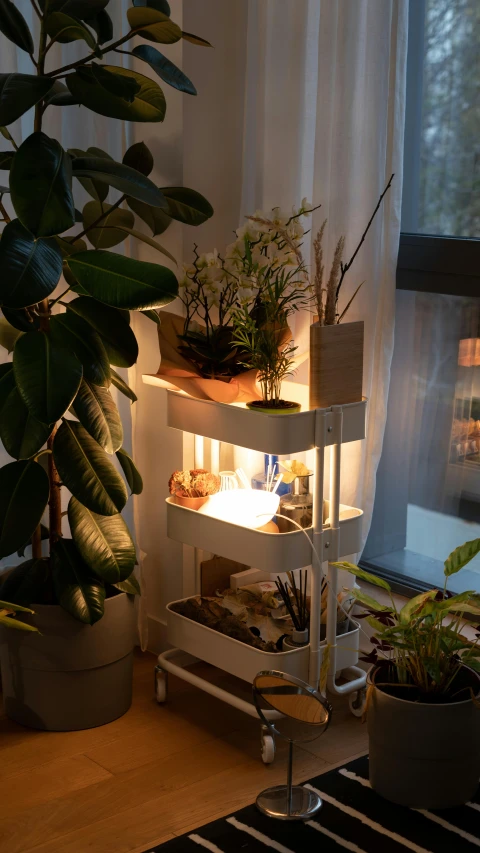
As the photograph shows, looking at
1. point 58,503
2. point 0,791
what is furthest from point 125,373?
point 0,791

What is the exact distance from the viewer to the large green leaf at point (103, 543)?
220 centimetres

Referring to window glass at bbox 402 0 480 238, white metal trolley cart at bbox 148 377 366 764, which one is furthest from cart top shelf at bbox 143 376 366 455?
window glass at bbox 402 0 480 238

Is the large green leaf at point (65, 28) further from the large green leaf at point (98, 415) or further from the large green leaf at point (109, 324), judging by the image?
the large green leaf at point (98, 415)

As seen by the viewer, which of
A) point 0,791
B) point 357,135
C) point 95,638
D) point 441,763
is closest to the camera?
point 441,763

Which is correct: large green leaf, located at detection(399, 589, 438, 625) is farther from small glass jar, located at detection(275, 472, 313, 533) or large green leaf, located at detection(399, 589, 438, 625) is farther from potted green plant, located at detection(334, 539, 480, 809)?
small glass jar, located at detection(275, 472, 313, 533)

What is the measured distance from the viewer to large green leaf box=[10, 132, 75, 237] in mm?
1692

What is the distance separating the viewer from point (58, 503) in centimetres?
232

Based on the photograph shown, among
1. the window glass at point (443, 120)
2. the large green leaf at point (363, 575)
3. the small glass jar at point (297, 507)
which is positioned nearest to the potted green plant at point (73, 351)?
the small glass jar at point (297, 507)

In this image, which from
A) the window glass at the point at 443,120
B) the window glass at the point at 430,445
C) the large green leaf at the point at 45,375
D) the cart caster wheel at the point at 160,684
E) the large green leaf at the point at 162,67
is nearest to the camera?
the large green leaf at the point at 45,375

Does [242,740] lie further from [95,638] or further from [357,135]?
[357,135]

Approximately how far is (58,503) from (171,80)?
978 millimetres

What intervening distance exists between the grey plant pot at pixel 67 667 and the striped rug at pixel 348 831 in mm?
501

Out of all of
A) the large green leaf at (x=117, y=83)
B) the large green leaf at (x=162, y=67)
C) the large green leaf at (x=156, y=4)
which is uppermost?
the large green leaf at (x=156, y=4)

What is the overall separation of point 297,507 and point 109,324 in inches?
23.8
